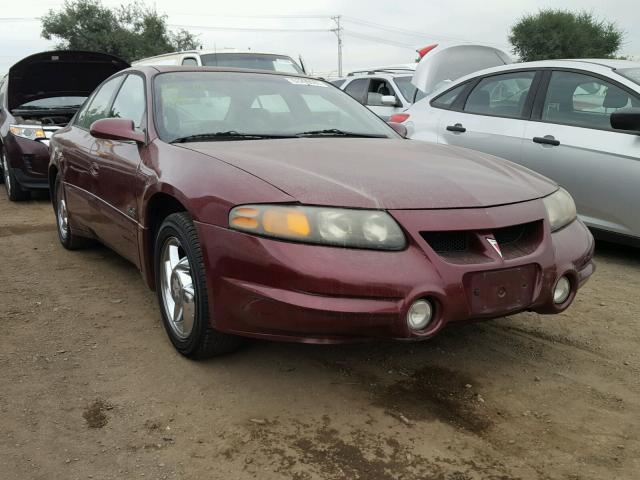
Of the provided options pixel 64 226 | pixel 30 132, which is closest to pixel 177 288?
pixel 64 226

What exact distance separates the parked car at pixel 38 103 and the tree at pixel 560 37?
40.3m

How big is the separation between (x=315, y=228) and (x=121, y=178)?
5.20 feet

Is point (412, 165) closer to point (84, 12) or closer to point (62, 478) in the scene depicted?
point (62, 478)

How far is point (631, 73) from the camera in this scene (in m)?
4.87

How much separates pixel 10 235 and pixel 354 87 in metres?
7.10

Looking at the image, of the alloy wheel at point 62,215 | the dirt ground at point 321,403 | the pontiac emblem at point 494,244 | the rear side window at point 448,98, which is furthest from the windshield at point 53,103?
the pontiac emblem at point 494,244

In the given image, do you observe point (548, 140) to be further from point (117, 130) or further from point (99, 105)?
point (99, 105)

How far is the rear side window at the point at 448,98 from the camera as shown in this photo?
6.06 metres

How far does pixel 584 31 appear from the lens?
44.6 m

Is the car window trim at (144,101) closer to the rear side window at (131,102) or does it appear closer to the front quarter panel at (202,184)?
the rear side window at (131,102)

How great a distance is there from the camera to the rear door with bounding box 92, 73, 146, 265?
134 inches

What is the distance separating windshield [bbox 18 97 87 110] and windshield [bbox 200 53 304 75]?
2.07m

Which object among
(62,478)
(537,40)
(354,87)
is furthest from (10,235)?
(537,40)

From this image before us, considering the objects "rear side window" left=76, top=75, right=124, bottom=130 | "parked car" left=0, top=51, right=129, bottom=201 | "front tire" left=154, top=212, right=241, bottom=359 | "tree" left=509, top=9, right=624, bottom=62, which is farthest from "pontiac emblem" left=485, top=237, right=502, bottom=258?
"tree" left=509, top=9, right=624, bottom=62
